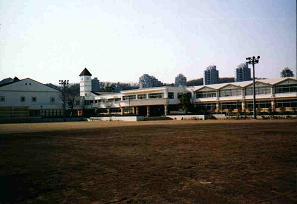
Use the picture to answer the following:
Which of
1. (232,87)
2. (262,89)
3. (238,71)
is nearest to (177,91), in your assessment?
(232,87)

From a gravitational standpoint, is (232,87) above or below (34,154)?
above

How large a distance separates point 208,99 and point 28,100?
1711 inches

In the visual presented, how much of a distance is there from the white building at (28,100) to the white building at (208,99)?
40.3ft

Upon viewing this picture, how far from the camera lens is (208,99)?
221ft

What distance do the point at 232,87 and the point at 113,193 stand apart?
59567 mm

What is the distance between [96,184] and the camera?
7828 millimetres

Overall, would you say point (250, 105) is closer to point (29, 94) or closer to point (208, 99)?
point (208, 99)

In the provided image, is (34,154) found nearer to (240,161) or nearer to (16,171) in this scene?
(16,171)

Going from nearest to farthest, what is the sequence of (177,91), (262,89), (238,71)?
(262,89) → (177,91) → (238,71)

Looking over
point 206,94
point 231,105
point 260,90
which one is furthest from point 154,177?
point 206,94

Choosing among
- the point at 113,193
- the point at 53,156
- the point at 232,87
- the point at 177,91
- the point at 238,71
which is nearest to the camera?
the point at 113,193

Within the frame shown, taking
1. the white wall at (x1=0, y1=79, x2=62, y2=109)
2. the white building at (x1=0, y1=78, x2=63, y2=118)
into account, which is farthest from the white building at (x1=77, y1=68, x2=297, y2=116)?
the white wall at (x1=0, y1=79, x2=62, y2=109)

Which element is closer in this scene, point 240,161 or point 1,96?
point 240,161

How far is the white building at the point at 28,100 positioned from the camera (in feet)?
242
